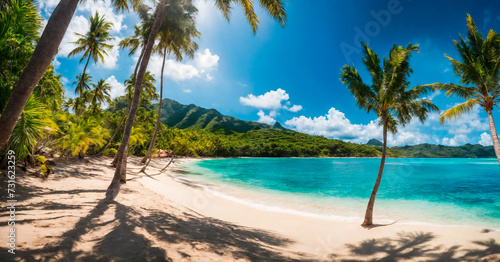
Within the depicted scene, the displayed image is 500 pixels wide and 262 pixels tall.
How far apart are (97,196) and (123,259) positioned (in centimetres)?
441

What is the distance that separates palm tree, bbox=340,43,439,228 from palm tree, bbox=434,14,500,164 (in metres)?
1.90

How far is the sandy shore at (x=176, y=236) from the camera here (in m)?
2.84

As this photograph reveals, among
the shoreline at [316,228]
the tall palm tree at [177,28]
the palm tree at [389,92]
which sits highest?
the tall palm tree at [177,28]

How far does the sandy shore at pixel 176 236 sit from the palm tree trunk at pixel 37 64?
161cm

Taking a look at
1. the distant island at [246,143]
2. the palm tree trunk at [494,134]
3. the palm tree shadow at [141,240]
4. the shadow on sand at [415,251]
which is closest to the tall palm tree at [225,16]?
the palm tree shadow at [141,240]

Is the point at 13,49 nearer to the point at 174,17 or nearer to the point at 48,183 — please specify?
the point at 48,183

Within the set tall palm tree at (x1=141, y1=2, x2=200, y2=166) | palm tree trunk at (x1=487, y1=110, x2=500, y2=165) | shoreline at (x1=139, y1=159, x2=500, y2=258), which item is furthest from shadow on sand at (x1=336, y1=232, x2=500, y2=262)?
tall palm tree at (x1=141, y1=2, x2=200, y2=166)

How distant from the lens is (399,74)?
7199mm

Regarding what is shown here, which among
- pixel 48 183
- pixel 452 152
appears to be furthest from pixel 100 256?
pixel 452 152

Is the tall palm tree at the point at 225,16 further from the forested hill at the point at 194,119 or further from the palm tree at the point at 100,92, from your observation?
the forested hill at the point at 194,119

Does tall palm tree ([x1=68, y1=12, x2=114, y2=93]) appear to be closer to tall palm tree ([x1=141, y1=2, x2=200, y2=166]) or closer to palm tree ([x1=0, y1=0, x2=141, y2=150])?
tall palm tree ([x1=141, y1=2, x2=200, y2=166])

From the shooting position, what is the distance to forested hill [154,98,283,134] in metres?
152

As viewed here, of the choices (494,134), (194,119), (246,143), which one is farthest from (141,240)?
(194,119)

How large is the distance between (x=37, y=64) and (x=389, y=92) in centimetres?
971
